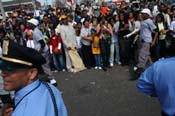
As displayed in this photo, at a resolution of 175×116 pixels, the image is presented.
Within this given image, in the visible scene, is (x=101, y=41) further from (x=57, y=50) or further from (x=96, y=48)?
(x=57, y=50)

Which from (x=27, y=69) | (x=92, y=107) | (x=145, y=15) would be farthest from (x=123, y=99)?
(x=27, y=69)

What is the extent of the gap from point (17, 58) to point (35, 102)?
290 millimetres

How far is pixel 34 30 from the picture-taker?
949cm

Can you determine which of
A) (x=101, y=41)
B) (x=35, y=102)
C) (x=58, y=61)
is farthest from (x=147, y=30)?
(x=35, y=102)

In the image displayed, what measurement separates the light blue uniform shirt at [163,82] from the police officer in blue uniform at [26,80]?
134cm

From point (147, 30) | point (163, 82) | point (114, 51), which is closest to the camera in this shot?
point (163, 82)

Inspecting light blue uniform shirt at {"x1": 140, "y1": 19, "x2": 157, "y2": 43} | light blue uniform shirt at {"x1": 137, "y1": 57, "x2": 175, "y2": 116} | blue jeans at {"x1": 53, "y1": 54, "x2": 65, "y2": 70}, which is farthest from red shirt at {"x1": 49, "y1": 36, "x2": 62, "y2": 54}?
light blue uniform shirt at {"x1": 137, "y1": 57, "x2": 175, "y2": 116}

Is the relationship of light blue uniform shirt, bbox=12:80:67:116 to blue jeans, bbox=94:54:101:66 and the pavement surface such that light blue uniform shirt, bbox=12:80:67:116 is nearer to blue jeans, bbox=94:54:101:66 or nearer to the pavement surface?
the pavement surface

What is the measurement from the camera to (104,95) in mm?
8641

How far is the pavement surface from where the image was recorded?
7.51 meters

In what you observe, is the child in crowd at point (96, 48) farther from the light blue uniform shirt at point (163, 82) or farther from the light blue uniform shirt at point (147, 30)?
the light blue uniform shirt at point (163, 82)

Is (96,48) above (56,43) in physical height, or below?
below

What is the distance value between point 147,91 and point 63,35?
7.59 meters

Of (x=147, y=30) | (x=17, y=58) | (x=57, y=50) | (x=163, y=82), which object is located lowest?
(x=57, y=50)
